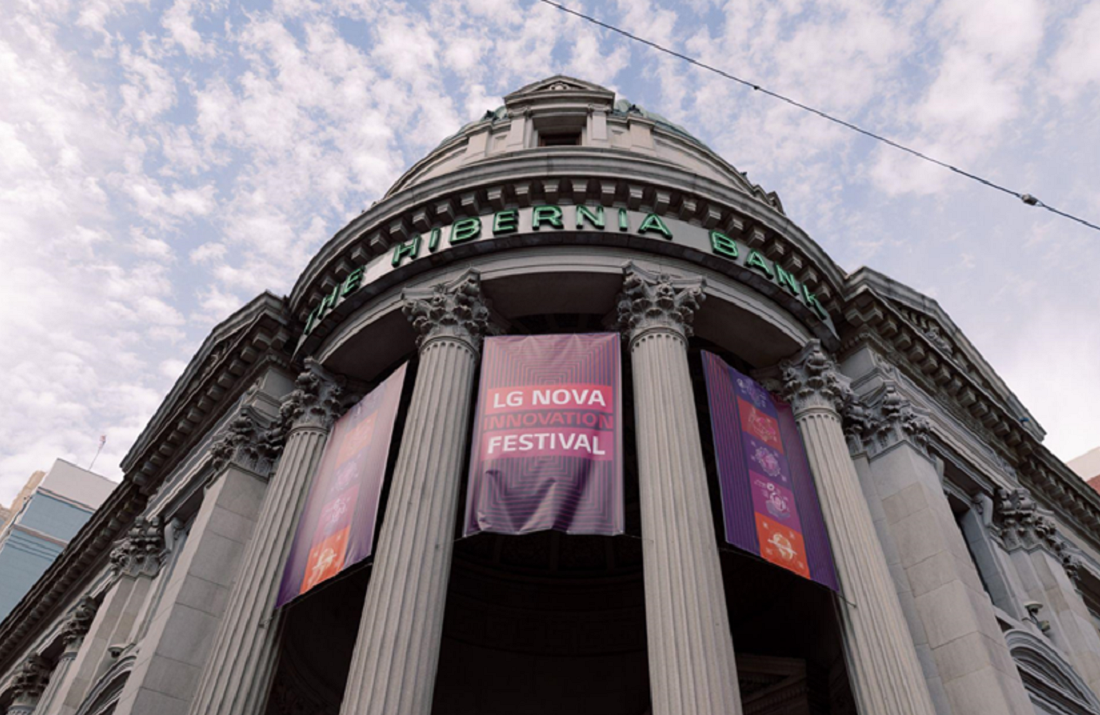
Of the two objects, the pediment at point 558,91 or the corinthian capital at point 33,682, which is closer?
the pediment at point 558,91

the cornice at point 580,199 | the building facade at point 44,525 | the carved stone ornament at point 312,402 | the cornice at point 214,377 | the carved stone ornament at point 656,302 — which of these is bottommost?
the carved stone ornament at point 312,402

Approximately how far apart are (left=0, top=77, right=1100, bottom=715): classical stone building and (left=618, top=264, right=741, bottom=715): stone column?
0.06 meters

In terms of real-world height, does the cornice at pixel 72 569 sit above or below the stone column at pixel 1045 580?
above

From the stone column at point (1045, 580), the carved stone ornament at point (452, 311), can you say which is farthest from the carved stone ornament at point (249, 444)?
the stone column at point (1045, 580)

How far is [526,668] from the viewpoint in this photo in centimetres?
2905

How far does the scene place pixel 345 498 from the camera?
18.0 metres

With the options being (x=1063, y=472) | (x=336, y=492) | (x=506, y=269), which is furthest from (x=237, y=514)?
(x=1063, y=472)

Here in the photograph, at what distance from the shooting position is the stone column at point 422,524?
1319 centimetres

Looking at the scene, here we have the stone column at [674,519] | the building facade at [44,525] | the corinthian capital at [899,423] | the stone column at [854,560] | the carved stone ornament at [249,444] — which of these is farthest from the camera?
the building facade at [44,525]

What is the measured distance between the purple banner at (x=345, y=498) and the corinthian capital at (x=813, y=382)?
396 inches

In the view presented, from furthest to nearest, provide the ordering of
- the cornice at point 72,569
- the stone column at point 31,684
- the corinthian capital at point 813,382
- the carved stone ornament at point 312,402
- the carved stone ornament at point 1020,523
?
the stone column at point 31,684
the cornice at point 72,569
the carved stone ornament at point 1020,523
the carved stone ornament at point 312,402
the corinthian capital at point 813,382

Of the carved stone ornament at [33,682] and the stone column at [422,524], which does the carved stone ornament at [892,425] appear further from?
the carved stone ornament at [33,682]

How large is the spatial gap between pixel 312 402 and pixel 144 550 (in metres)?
8.86

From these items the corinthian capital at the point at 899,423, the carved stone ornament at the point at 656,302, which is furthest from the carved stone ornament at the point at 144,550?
the corinthian capital at the point at 899,423
